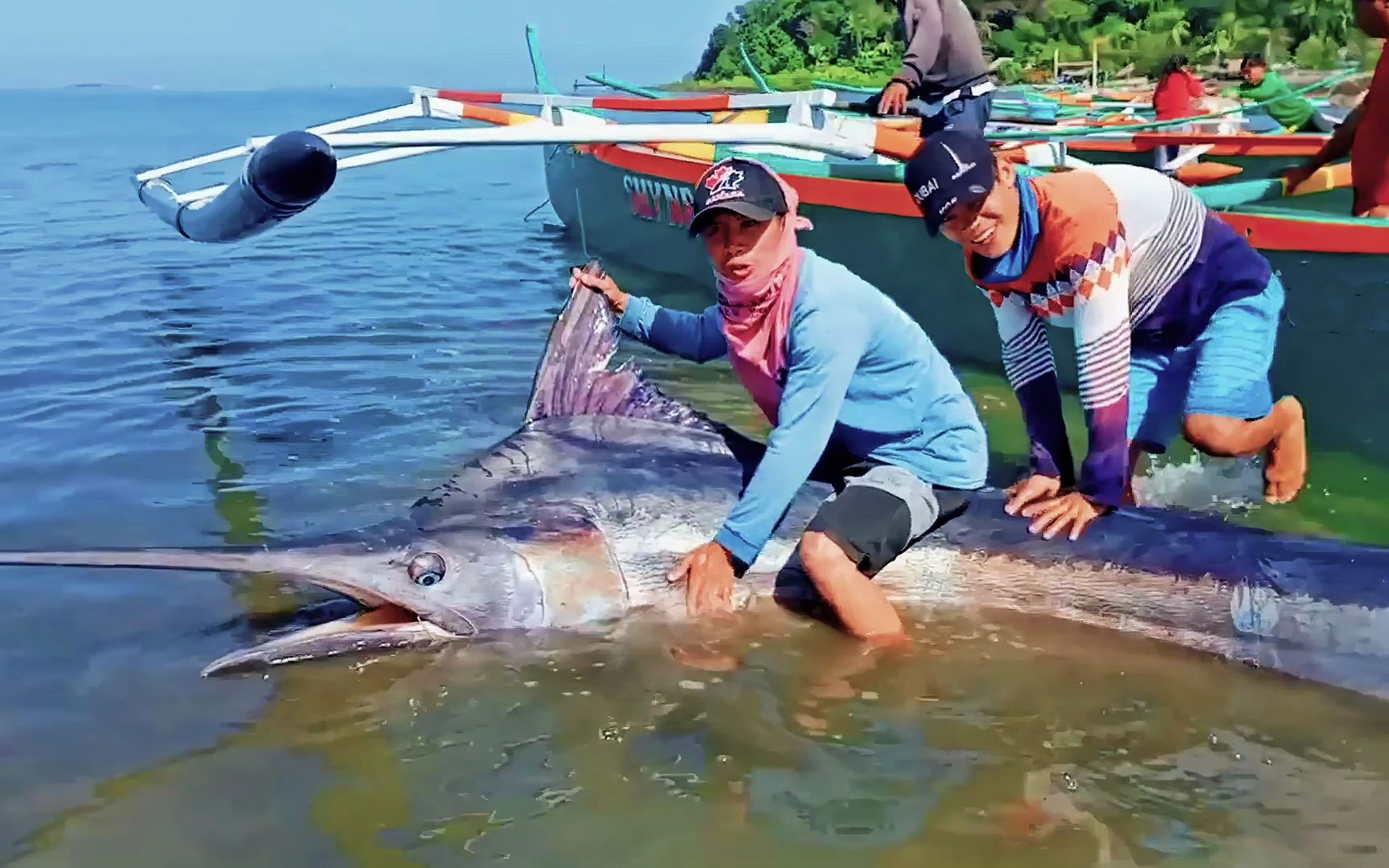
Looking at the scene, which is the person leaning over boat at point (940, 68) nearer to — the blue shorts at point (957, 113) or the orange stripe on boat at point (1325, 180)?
the blue shorts at point (957, 113)

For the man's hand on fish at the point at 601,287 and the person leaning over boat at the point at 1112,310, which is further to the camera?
the man's hand on fish at the point at 601,287

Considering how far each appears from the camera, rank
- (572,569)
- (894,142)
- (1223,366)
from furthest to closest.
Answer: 1. (894,142)
2. (1223,366)
3. (572,569)

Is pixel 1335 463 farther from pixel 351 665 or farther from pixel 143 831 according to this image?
pixel 143 831

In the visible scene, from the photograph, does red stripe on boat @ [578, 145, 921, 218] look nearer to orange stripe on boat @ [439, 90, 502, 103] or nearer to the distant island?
orange stripe on boat @ [439, 90, 502, 103]

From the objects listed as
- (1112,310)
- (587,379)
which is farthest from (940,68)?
(1112,310)

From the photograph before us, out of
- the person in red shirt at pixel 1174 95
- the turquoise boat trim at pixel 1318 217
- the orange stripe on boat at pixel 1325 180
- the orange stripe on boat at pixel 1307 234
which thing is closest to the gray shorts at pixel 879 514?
the orange stripe on boat at pixel 1307 234

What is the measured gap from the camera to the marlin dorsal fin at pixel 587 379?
4406 mm

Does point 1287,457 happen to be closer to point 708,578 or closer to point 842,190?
point 708,578

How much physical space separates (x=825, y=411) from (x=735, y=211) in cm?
65

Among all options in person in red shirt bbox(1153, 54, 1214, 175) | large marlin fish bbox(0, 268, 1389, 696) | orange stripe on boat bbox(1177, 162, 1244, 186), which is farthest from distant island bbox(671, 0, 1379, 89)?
large marlin fish bbox(0, 268, 1389, 696)

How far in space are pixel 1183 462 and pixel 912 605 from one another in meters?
2.49

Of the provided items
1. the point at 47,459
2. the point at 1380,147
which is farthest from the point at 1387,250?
the point at 47,459

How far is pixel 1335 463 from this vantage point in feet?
17.8

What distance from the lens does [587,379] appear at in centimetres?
442
